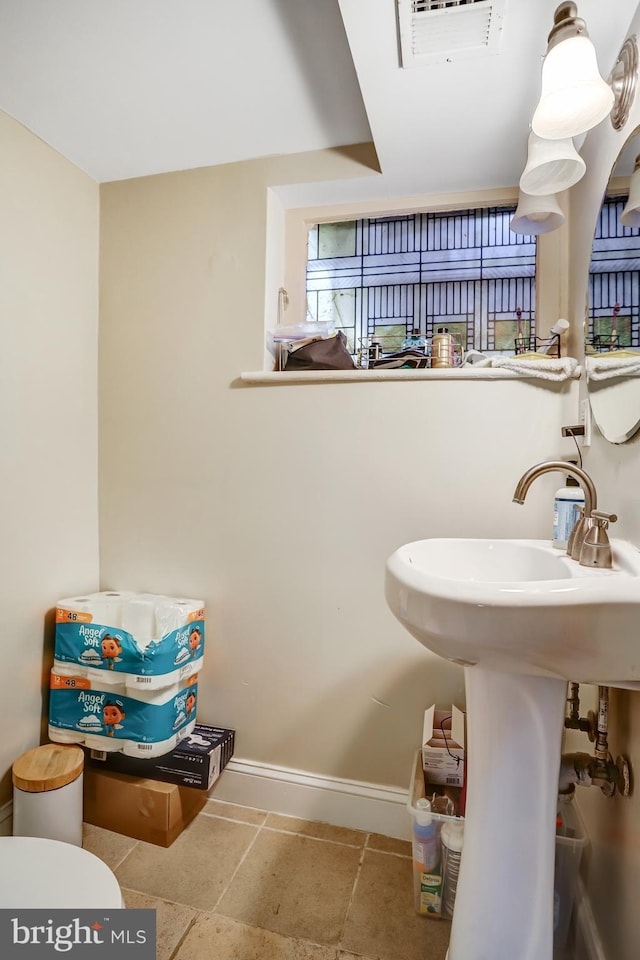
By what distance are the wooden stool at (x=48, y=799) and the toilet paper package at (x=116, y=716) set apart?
11cm

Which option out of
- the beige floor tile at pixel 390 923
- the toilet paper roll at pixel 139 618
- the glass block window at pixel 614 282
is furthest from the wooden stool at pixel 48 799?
the glass block window at pixel 614 282

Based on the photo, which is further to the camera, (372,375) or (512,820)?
(372,375)

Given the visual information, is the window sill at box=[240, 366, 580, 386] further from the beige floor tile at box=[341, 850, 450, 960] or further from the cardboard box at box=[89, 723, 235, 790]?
the beige floor tile at box=[341, 850, 450, 960]

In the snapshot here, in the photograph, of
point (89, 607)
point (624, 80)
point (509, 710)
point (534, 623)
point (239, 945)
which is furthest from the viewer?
point (89, 607)

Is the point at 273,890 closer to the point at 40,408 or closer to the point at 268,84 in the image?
the point at 40,408

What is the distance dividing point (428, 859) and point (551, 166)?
1.67 metres

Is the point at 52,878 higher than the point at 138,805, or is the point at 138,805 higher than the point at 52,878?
the point at 52,878

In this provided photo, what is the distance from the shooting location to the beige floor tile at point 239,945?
106 centimetres

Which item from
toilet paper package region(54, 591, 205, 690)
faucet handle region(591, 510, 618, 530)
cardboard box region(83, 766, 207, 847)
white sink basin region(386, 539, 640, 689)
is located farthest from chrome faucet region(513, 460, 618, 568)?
cardboard box region(83, 766, 207, 847)

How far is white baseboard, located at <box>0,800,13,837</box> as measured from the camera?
53.4 inches

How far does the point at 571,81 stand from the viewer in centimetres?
87

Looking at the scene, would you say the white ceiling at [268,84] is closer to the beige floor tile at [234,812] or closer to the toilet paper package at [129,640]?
the toilet paper package at [129,640]

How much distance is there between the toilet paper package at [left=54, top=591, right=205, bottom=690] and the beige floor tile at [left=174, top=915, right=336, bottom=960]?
1.84 feet

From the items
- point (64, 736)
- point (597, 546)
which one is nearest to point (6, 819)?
point (64, 736)
